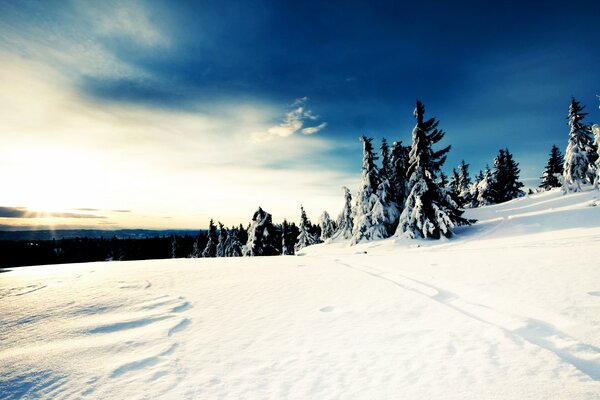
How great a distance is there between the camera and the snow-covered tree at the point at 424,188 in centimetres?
2231

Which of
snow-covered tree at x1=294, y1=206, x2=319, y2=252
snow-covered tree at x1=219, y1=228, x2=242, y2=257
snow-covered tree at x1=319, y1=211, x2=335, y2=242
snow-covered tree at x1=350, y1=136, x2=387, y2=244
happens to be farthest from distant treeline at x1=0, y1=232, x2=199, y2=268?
snow-covered tree at x1=350, y1=136, x2=387, y2=244

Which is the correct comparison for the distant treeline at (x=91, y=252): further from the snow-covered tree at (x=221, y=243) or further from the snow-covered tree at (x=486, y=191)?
the snow-covered tree at (x=486, y=191)

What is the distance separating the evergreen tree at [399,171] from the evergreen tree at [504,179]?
32.7 meters

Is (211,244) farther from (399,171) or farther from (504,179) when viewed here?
(504,179)

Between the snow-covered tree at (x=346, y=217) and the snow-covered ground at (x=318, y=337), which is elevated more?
the snow-covered tree at (x=346, y=217)

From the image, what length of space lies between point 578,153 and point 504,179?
77.8 feet

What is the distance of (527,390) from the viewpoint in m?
2.87

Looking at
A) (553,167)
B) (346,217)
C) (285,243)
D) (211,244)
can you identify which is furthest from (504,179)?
(211,244)

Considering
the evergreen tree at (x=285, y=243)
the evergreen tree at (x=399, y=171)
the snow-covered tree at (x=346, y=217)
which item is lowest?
the evergreen tree at (x=285, y=243)

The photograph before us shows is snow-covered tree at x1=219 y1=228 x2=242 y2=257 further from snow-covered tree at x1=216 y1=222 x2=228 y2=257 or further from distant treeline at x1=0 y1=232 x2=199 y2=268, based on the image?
distant treeline at x1=0 y1=232 x2=199 y2=268

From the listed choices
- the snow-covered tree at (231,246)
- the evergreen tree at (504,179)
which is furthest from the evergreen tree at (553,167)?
the snow-covered tree at (231,246)

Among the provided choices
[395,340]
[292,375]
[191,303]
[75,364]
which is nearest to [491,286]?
[395,340]

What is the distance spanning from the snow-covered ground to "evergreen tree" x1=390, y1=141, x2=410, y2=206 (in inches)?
892

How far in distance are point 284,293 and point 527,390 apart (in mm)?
5154
